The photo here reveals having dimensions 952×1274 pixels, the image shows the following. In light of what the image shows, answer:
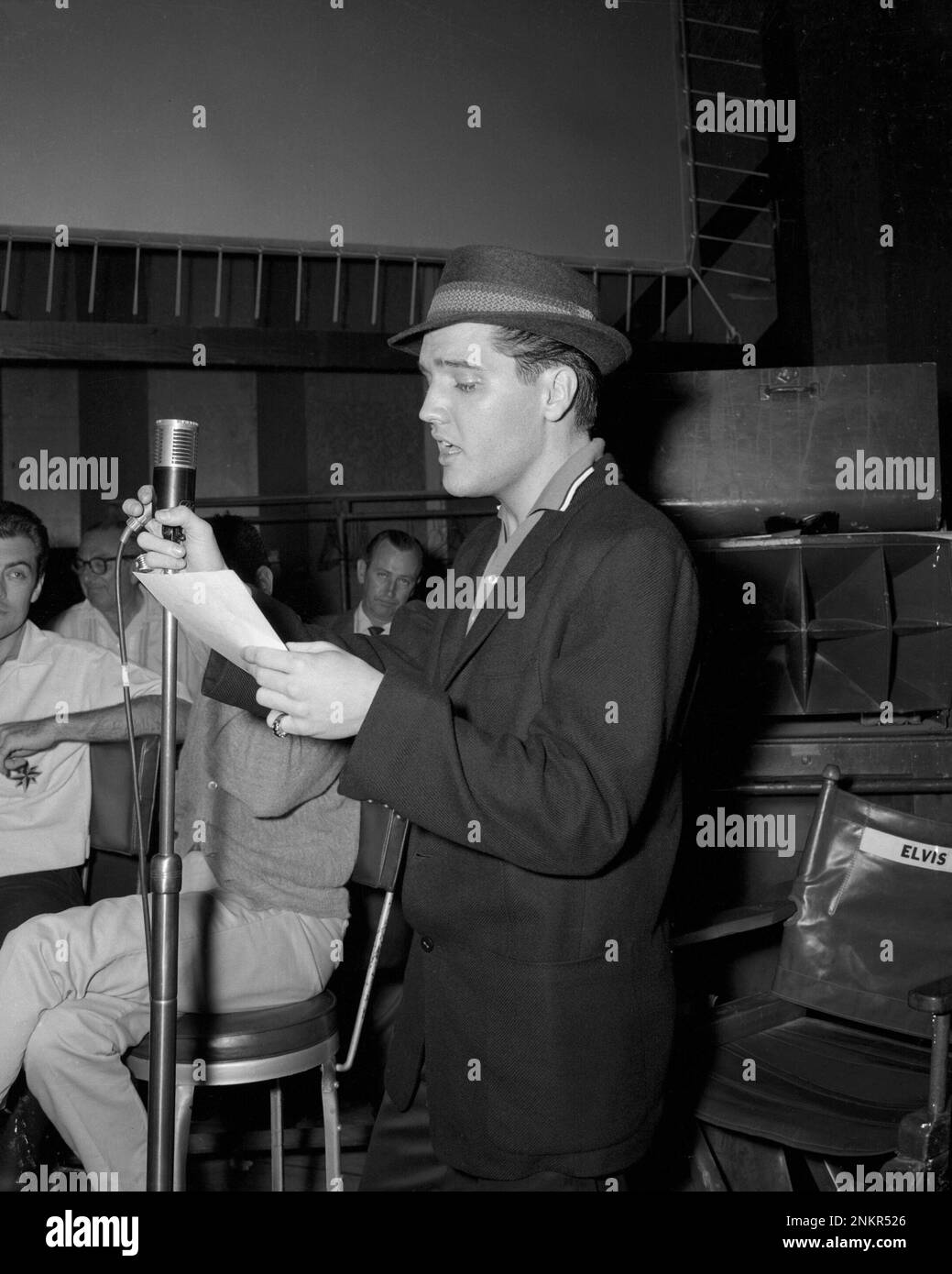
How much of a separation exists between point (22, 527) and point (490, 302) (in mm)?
1831

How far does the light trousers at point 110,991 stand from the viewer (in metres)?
1.83

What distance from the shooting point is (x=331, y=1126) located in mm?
1947

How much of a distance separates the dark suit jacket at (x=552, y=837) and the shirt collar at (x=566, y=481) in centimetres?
2

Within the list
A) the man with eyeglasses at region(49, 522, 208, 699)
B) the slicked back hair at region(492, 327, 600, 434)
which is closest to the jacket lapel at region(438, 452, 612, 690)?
the slicked back hair at region(492, 327, 600, 434)

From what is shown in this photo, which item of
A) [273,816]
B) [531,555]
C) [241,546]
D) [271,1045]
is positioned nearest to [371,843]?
[273,816]

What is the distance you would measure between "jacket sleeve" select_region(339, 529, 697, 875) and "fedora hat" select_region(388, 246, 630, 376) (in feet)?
1.09

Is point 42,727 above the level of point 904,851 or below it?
above

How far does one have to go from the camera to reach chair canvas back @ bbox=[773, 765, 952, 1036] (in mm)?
2367

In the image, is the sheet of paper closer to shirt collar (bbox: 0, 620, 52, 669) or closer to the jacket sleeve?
the jacket sleeve

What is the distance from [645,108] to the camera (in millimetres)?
3836

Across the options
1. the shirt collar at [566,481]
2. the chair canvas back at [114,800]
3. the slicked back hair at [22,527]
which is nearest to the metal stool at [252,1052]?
the chair canvas back at [114,800]

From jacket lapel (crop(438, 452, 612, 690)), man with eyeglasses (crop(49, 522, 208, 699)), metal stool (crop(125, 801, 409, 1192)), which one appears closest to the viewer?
jacket lapel (crop(438, 452, 612, 690))

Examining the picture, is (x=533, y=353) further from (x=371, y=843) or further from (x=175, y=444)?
(x=371, y=843)

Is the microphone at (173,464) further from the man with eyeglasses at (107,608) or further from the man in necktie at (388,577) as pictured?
the man in necktie at (388,577)
